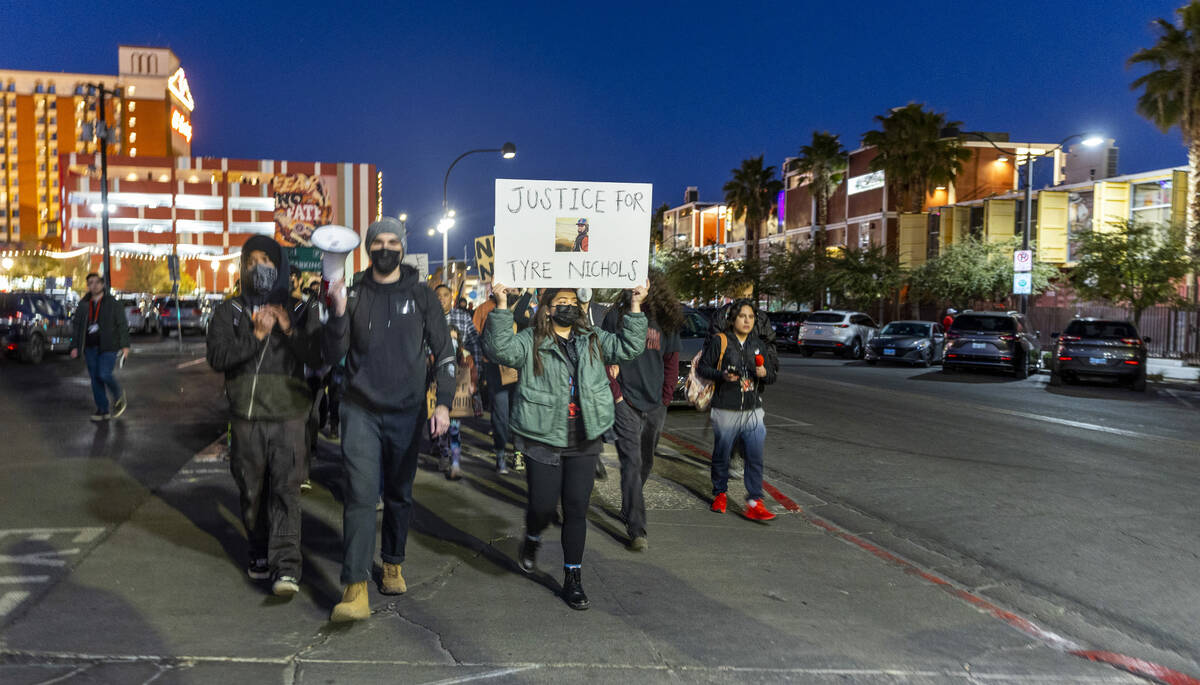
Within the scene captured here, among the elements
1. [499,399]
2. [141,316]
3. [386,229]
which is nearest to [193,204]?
[141,316]

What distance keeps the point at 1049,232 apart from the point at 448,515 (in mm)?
42542

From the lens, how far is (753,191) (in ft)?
223

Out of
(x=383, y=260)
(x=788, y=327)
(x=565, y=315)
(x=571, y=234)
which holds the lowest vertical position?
(x=788, y=327)

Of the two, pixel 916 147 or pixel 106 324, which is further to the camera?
pixel 916 147

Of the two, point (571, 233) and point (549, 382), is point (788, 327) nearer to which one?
point (571, 233)

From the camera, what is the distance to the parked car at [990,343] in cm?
2298

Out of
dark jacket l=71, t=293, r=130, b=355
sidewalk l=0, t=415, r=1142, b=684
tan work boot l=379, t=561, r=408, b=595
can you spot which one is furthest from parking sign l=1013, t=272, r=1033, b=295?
tan work boot l=379, t=561, r=408, b=595

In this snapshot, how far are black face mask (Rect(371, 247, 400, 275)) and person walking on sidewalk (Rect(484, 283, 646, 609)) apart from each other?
556 millimetres

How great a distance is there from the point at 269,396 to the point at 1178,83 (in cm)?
3325

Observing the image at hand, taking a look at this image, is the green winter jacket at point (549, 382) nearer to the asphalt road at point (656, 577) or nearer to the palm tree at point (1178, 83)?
the asphalt road at point (656, 577)

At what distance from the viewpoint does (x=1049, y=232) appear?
42.9 meters

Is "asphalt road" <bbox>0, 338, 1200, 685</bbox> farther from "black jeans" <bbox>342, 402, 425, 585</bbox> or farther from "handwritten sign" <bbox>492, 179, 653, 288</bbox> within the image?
"handwritten sign" <bbox>492, 179, 653, 288</bbox>

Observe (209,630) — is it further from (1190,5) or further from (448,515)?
(1190,5)

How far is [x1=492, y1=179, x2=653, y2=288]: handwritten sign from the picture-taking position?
17.5 ft
